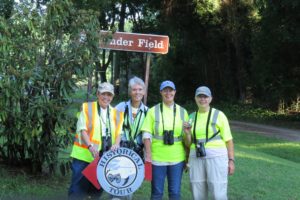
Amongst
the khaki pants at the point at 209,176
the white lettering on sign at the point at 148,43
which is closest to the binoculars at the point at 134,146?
the khaki pants at the point at 209,176

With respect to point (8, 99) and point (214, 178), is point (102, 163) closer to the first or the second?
point (214, 178)

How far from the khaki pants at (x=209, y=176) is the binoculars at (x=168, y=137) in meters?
0.33

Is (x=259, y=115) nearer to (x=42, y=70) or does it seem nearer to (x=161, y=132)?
(x=42, y=70)

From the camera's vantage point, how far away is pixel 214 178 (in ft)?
18.0

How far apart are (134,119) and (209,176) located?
1099 millimetres

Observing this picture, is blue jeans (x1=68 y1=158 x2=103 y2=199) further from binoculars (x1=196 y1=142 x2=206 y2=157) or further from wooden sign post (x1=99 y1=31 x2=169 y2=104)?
wooden sign post (x1=99 y1=31 x2=169 y2=104)

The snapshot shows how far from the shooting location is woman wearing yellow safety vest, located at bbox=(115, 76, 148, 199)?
223 inches

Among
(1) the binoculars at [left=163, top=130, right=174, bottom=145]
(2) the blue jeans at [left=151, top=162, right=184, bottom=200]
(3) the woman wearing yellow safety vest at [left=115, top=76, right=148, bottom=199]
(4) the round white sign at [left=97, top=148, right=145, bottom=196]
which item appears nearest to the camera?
(4) the round white sign at [left=97, top=148, right=145, bottom=196]

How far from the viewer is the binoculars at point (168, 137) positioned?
17.7 feet

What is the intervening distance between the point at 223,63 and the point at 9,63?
28.1 m

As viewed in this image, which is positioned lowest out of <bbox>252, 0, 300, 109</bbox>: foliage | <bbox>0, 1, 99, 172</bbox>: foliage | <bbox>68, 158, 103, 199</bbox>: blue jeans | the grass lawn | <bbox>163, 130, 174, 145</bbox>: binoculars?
the grass lawn

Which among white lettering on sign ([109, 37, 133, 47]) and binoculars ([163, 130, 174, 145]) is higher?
white lettering on sign ([109, 37, 133, 47])

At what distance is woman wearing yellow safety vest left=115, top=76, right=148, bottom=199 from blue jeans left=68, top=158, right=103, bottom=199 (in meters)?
0.56

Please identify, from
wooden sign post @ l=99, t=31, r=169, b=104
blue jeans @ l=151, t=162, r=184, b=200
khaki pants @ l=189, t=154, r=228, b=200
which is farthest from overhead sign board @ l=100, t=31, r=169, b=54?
khaki pants @ l=189, t=154, r=228, b=200
